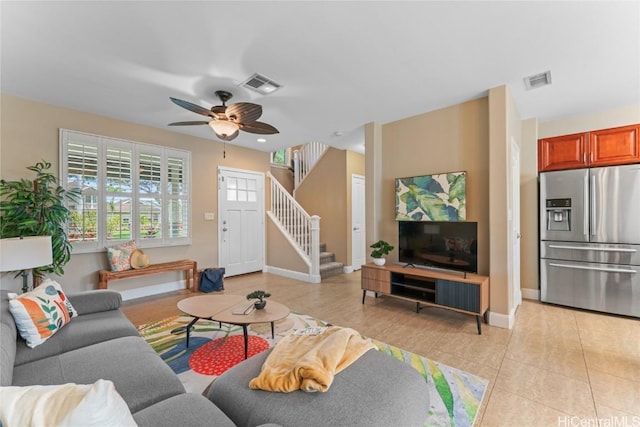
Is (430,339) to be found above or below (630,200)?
below

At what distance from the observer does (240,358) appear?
2.40 m

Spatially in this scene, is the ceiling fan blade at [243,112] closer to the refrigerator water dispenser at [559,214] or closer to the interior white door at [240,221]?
the interior white door at [240,221]

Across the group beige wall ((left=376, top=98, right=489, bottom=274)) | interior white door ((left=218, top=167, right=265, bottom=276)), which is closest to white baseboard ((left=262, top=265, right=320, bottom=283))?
interior white door ((left=218, top=167, right=265, bottom=276))

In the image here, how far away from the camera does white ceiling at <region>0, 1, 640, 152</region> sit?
1.97m

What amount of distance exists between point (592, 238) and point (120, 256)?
6273 millimetres

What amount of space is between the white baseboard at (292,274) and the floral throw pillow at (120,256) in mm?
2581

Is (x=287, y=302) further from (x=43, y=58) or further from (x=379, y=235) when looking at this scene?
(x=43, y=58)

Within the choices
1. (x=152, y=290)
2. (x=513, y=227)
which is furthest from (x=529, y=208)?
(x=152, y=290)

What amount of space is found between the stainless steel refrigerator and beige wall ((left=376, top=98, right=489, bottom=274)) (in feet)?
3.97

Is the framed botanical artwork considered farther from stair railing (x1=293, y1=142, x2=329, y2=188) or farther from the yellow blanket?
stair railing (x1=293, y1=142, x2=329, y2=188)

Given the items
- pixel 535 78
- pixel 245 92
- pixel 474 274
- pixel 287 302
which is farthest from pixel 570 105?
pixel 287 302

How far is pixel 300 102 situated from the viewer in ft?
11.4

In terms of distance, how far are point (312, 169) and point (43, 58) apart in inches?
186

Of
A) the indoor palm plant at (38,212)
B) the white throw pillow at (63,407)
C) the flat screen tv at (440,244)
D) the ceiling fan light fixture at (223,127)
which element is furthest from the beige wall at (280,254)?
the white throw pillow at (63,407)
